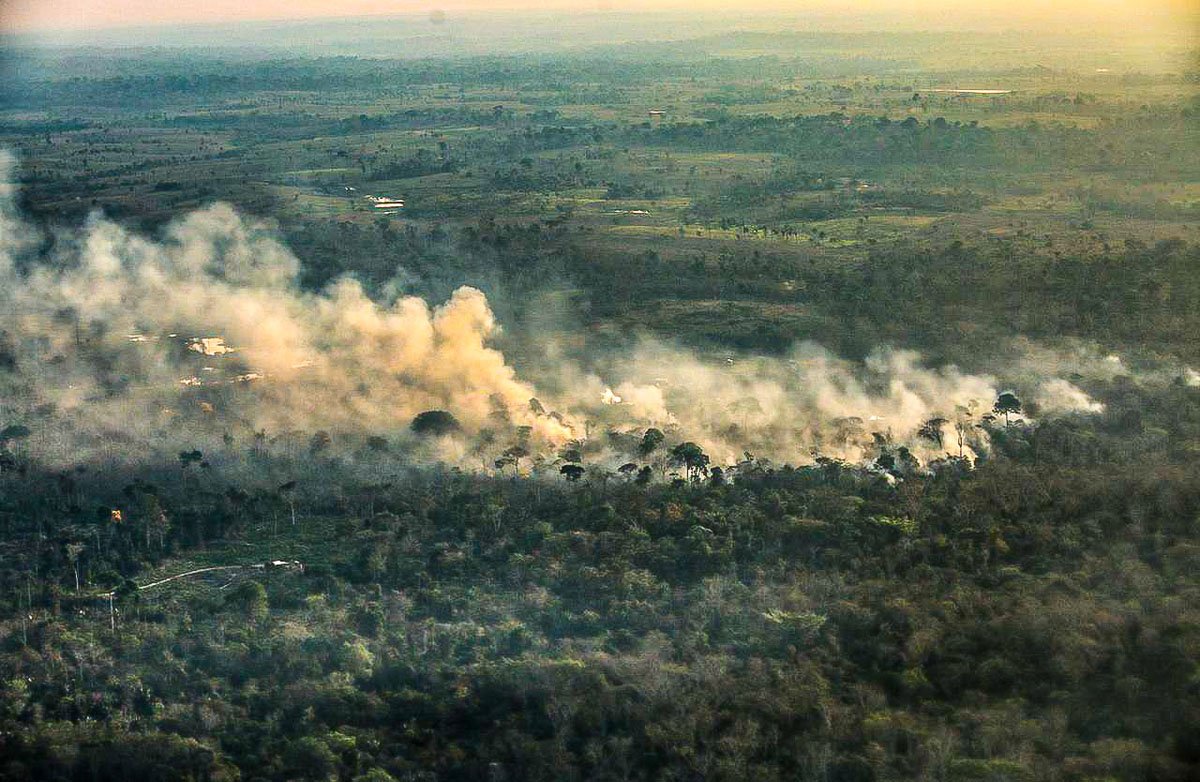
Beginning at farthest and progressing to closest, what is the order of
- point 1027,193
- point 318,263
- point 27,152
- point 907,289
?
point 27,152 → point 1027,193 → point 318,263 → point 907,289

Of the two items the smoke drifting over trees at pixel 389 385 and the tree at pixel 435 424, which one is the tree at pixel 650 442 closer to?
the smoke drifting over trees at pixel 389 385

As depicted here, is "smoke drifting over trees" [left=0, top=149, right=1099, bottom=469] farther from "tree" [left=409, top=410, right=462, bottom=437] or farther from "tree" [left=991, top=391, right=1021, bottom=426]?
"tree" [left=991, top=391, right=1021, bottom=426]

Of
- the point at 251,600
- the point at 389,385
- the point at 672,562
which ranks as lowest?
the point at 251,600

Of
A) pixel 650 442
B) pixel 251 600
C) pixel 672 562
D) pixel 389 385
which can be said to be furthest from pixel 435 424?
Answer: pixel 672 562

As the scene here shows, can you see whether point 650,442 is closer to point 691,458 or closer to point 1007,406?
point 691,458

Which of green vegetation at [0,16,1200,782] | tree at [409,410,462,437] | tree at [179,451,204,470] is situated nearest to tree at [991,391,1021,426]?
green vegetation at [0,16,1200,782]

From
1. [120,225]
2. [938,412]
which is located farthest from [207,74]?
[938,412]

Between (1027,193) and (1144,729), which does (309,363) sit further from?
(1027,193)

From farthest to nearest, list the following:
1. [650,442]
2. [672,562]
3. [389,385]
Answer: [389,385] → [650,442] → [672,562]
